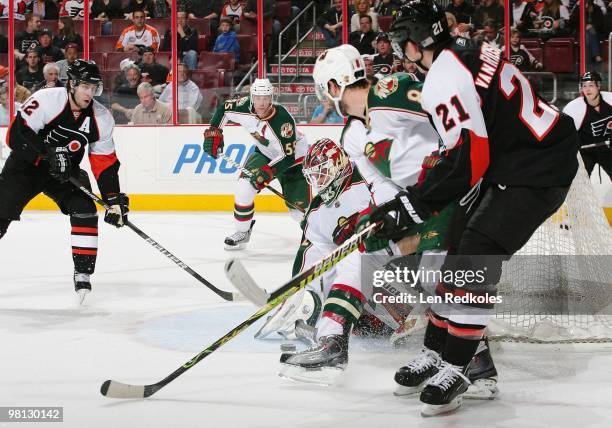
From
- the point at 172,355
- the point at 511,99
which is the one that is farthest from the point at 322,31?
the point at 511,99

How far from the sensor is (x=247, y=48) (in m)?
8.12

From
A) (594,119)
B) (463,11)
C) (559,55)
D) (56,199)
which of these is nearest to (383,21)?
(463,11)

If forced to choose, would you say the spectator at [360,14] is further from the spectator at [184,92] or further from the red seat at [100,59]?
the red seat at [100,59]

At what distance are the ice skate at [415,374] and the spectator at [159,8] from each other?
19.6ft

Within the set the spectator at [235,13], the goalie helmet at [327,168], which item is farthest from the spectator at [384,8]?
the goalie helmet at [327,168]

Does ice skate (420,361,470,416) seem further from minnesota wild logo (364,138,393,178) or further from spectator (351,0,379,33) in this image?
spectator (351,0,379,33)

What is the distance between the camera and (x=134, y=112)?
319 inches

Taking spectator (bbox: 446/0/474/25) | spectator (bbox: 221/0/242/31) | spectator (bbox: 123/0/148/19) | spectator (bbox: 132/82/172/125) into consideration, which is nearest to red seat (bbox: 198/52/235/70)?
spectator (bbox: 221/0/242/31)

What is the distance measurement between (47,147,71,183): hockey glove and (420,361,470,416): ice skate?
82.5 inches

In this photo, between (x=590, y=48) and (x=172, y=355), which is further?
(x=590, y=48)

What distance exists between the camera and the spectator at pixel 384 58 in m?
7.71

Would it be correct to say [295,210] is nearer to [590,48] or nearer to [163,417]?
[590,48]

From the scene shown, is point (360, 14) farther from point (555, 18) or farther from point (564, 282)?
point (564, 282)

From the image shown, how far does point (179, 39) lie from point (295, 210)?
110 inches
